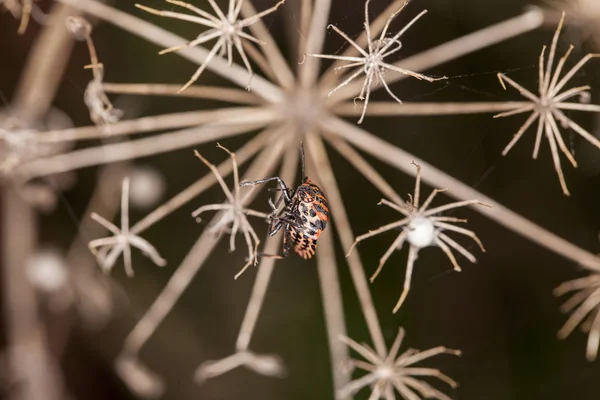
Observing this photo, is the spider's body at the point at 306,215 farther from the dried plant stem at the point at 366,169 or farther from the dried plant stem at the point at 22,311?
the dried plant stem at the point at 22,311

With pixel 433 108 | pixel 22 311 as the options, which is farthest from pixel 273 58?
pixel 22 311

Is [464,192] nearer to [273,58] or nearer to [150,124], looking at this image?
[273,58]

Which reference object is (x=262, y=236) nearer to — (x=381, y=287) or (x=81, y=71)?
(x=381, y=287)

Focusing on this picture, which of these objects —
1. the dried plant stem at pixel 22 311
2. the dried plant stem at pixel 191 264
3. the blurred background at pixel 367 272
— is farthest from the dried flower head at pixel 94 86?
the dried plant stem at pixel 22 311

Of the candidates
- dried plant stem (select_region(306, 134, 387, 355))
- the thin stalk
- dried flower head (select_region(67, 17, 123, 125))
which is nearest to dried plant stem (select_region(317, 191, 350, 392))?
the thin stalk

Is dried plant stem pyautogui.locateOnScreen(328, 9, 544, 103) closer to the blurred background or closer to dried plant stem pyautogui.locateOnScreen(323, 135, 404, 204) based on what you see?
dried plant stem pyautogui.locateOnScreen(323, 135, 404, 204)
